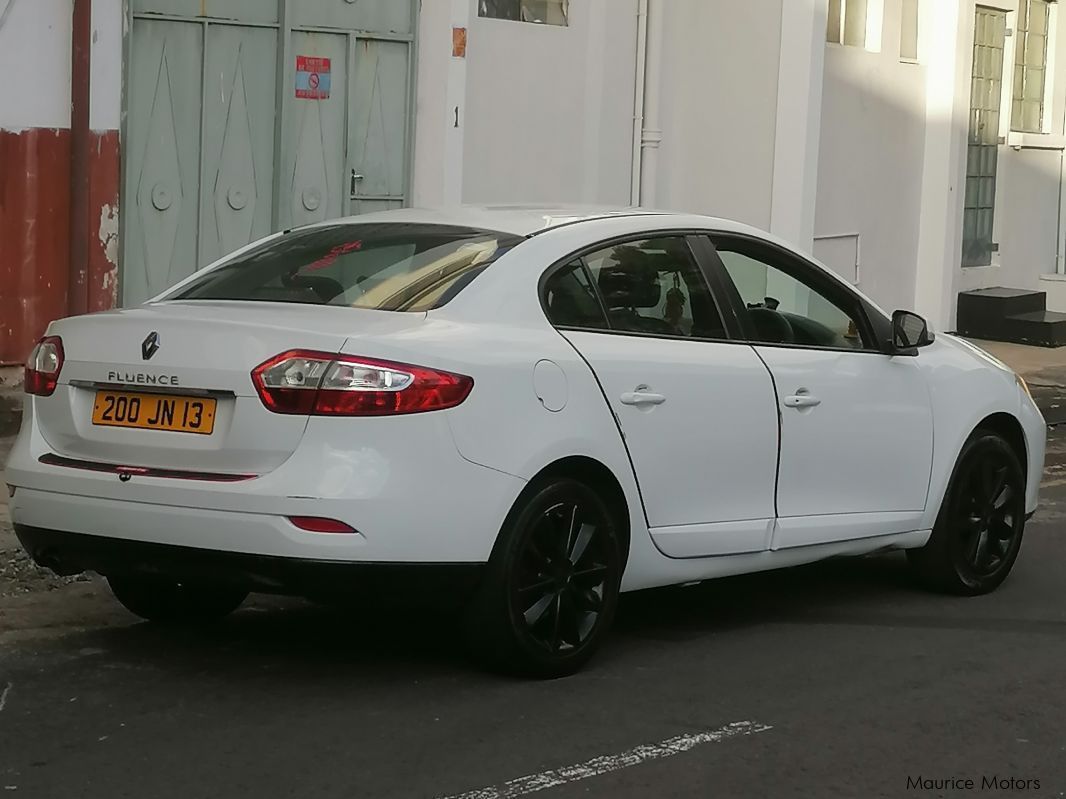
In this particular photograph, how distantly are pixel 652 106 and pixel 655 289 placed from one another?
10.1 m

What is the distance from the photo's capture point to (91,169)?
41.3 ft

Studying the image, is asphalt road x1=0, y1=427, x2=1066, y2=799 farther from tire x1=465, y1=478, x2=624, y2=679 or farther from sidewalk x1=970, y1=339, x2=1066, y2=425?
sidewalk x1=970, y1=339, x2=1066, y2=425

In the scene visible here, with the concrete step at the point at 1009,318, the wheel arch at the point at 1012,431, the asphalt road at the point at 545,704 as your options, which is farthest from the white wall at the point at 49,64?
the concrete step at the point at 1009,318

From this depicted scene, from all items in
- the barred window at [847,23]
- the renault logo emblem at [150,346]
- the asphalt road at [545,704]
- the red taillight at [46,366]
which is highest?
the barred window at [847,23]

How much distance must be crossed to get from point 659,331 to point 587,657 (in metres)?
1.15

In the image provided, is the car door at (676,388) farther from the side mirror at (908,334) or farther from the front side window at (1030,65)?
the front side window at (1030,65)

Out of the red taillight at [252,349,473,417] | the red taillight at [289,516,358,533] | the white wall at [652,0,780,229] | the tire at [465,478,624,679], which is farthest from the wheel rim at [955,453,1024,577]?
the white wall at [652,0,780,229]

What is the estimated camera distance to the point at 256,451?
5.85m

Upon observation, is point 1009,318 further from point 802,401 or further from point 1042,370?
point 802,401

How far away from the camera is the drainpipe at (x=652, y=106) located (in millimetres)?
16641

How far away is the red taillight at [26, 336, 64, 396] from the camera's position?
6.30 m

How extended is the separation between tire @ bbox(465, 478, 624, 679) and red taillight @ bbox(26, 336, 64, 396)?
149 centimetres

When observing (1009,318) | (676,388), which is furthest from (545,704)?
(1009,318)

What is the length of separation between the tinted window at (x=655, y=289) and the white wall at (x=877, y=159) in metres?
11.8
